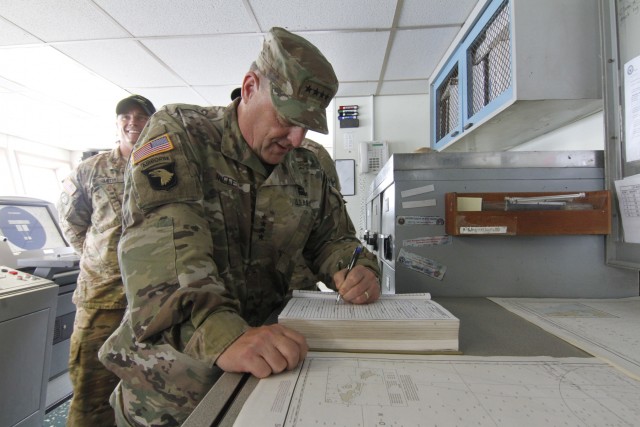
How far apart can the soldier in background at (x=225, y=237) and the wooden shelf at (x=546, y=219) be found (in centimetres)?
34

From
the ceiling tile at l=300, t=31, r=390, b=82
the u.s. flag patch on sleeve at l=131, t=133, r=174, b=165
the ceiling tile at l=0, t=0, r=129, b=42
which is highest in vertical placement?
the ceiling tile at l=300, t=31, r=390, b=82

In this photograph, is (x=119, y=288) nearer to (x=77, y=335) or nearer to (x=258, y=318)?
(x=77, y=335)

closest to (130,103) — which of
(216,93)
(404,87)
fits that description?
(216,93)

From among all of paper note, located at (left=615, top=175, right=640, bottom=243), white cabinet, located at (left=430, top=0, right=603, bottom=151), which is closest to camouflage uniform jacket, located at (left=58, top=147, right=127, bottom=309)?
white cabinet, located at (left=430, top=0, right=603, bottom=151)

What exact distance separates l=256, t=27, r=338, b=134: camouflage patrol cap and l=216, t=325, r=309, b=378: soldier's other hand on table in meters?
0.47

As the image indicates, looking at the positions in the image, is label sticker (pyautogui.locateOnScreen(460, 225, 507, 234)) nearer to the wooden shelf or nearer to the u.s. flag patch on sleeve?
the wooden shelf

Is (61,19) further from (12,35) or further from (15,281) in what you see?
(15,281)

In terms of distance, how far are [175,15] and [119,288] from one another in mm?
1596

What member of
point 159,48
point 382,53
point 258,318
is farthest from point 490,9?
point 159,48

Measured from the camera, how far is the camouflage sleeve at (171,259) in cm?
52

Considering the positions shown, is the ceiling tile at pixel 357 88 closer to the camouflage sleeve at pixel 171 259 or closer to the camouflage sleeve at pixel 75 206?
the camouflage sleeve at pixel 75 206

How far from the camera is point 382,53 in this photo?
2455 millimetres

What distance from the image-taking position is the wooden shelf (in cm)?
93

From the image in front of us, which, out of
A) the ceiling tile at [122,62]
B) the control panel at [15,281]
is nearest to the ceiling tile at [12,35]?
the ceiling tile at [122,62]
